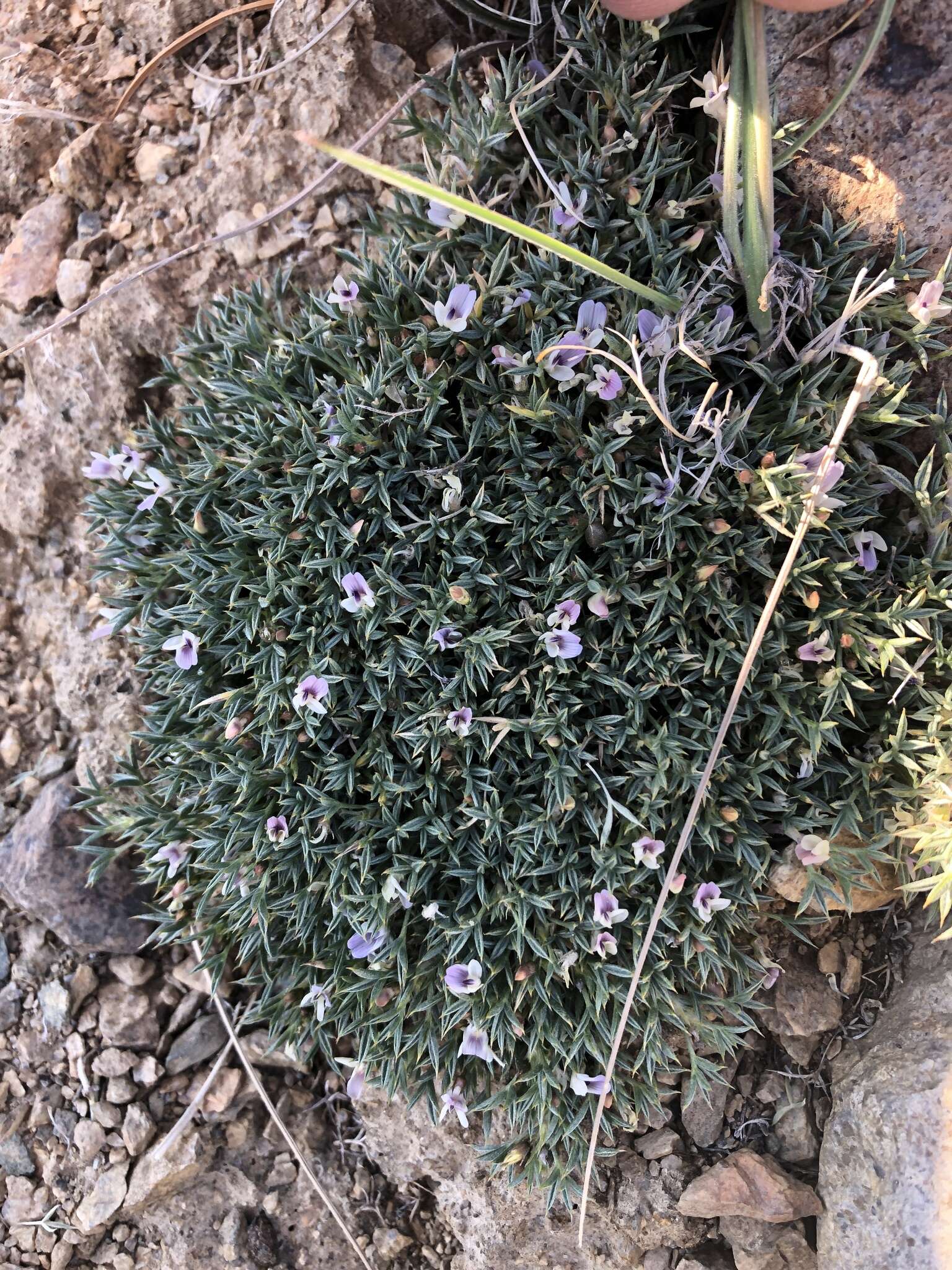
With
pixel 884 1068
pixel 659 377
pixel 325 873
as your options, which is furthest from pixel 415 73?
pixel 884 1068

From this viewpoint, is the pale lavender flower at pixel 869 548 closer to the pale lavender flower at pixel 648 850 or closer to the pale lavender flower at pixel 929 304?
the pale lavender flower at pixel 929 304

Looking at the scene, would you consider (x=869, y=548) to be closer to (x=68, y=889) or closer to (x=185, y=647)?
(x=185, y=647)

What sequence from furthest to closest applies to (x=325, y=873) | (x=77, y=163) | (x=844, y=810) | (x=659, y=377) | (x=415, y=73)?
(x=77, y=163)
(x=415, y=73)
(x=325, y=873)
(x=844, y=810)
(x=659, y=377)

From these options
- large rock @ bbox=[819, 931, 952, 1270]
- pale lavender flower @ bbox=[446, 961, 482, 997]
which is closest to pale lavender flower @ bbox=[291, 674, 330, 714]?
pale lavender flower @ bbox=[446, 961, 482, 997]

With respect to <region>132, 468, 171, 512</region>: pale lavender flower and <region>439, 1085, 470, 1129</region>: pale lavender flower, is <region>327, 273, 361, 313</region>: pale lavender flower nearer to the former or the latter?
<region>132, 468, 171, 512</region>: pale lavender flower

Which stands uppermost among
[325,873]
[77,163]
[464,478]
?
[77,163]

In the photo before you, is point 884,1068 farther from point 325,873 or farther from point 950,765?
point 325,873
